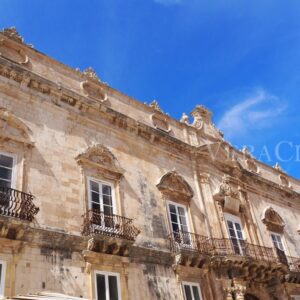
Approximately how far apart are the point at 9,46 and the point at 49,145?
12.9 feet

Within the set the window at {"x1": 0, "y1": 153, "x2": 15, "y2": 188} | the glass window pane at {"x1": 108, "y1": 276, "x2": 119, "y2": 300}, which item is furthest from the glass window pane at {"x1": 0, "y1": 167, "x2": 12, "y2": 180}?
the glass window pane at {"x1": 108, "y1": 276, "x2": 119, "y2": 300}

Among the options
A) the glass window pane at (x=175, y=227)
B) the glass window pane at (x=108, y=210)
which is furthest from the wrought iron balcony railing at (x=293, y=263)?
the glass window pane at (x=108, y=210)

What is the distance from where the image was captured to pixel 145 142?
593 inches

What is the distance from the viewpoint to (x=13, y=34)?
13336 mm

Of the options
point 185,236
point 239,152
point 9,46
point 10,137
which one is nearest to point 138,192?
point 185,236

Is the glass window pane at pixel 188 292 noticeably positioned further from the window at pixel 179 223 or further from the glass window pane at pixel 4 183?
the glass window pane at pixel 4 183

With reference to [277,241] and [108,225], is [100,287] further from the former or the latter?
[277,241]

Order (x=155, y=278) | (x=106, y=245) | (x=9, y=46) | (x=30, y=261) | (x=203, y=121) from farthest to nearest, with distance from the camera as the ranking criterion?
(x=203, y=121), (x=9, y=46), (x=155, y=278), (x=106, y=245), (x=30, y=261)

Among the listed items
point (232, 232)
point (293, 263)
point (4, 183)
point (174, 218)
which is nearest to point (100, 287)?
point (4, 183)

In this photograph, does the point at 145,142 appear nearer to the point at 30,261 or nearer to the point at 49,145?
the point at 49,145

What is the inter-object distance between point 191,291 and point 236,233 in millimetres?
4351

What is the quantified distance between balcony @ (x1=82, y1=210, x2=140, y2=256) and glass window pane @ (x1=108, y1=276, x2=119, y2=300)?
27.0 inches

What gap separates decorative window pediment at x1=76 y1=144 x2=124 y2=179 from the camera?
12281 mm

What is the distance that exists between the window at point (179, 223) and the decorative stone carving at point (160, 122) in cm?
379
